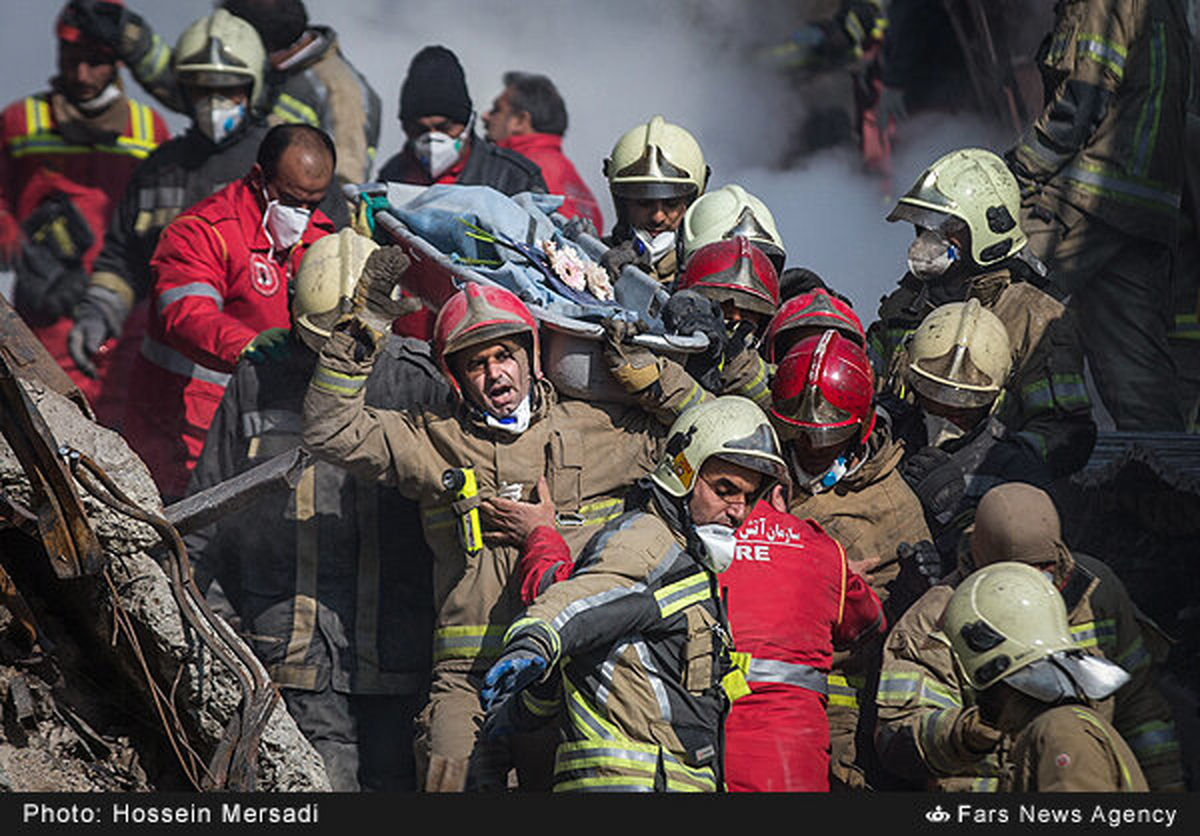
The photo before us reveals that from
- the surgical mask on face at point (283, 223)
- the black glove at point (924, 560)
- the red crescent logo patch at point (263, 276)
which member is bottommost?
the black glove at point (924, 560)

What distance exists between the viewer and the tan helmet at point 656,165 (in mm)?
8039

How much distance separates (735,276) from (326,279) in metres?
1.38

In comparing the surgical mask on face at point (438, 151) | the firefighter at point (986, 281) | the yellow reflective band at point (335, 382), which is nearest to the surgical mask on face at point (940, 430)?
the firefighter at point (986, 281)

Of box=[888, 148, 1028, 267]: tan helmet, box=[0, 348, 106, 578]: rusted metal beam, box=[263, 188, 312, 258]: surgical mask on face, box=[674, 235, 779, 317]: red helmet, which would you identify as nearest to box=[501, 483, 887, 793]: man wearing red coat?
box=[674, 235, 779, 317]: red helmet

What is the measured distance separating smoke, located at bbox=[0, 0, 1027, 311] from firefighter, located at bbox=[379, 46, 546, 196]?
2.25 m

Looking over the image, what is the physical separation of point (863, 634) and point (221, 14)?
14.5 feet

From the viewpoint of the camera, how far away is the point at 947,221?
8062mm

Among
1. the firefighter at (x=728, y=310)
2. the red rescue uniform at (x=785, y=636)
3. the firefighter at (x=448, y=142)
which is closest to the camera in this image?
the red rescue uniform at (x=785, y=636)

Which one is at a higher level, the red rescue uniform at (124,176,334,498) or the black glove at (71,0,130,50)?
the black glove at (71,0,130,50)

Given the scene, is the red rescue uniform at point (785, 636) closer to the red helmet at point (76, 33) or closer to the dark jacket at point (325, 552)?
the dark jacket at point (325, 552)

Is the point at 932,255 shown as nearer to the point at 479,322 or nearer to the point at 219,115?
the point at 479,322

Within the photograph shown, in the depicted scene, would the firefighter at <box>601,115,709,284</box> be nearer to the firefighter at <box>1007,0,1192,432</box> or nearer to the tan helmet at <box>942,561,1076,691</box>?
the firefighter at <box>1007,0,1192,432</box>

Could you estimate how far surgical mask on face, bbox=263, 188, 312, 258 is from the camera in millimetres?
8180

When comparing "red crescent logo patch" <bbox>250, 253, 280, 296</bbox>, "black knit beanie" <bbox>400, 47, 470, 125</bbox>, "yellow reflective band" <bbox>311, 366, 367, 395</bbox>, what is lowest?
"yellow reflective band" <bbox>311, 366, 367, 395</bbox>
